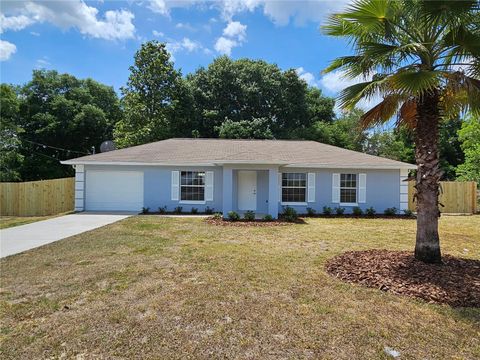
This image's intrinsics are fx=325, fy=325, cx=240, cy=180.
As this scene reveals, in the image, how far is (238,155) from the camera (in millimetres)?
14125

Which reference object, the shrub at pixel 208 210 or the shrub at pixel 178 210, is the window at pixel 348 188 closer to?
the shrub at pixel 208 210

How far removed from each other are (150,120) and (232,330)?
26.6 m

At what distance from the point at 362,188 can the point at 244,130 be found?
1344 centimetres

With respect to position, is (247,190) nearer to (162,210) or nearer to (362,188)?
(162,210)

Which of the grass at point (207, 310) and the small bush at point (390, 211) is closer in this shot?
the grass at point (207, 310)

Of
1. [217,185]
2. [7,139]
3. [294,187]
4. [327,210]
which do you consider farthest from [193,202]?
[7,139]

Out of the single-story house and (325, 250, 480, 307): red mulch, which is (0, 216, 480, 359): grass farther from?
the single-story house

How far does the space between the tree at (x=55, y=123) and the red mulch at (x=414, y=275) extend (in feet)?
104

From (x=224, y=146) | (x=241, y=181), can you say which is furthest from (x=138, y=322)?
(x=224, y=146)

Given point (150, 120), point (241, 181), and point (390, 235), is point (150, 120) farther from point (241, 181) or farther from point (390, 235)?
point (390, 235)

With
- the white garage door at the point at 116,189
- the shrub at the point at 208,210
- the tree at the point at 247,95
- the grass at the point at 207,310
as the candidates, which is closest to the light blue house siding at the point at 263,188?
the shrub at the point at 208,210

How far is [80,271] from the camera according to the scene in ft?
19.8

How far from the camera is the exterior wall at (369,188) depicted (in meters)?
16.1

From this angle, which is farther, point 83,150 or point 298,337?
point 83,150
